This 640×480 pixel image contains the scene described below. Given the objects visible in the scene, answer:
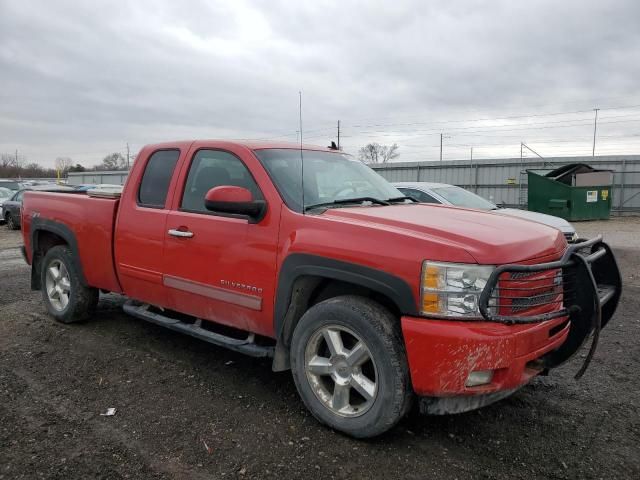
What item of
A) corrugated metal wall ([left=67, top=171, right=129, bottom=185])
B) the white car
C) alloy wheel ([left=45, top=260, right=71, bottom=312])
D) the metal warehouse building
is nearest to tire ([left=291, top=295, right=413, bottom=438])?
alloy wheel ([left=45, top=260, right=71, bottom=312])

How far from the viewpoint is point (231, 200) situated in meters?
3.32

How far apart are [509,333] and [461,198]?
7.02 meters

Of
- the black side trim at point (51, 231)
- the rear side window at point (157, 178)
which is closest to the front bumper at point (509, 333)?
the rear side window at point (157, 178)

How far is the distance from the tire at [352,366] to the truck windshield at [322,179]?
794mm

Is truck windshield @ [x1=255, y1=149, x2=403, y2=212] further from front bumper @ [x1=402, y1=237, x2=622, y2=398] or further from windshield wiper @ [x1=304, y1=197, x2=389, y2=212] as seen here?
front bumper @ [x1=402, y1=237, x2=622, y2=398]

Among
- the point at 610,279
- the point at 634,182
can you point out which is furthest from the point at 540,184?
the point at 610,279

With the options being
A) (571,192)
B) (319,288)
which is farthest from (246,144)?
(571,192)

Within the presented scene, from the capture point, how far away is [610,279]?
3.61 meters

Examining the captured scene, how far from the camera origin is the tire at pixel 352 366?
2838 millimetres

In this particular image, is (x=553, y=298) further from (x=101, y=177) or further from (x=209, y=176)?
(x=101, y=177)

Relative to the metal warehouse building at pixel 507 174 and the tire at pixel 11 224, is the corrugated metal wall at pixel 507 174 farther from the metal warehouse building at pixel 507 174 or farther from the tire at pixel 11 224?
the tire at pixel 11 224

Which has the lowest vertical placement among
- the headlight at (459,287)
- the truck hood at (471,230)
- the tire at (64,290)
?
the tire at (64,290)

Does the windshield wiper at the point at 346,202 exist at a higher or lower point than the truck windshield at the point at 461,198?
higher

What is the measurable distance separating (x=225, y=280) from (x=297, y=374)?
→ 865 mm
